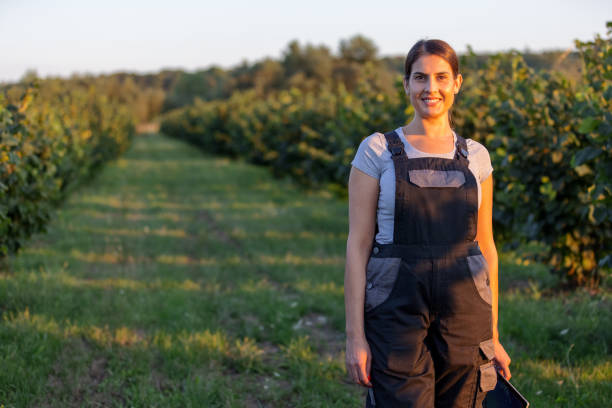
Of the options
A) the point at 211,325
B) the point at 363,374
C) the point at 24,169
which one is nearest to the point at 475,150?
the point at 363,374

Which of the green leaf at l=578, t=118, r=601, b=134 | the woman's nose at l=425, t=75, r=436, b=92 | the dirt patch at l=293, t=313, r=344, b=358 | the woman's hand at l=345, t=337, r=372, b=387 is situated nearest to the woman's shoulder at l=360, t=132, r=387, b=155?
the woman's nose at l=425, t=75, r=436, b=92

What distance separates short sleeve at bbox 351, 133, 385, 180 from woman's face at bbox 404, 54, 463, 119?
24cm

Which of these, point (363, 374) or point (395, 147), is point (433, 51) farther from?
point (363, 374)

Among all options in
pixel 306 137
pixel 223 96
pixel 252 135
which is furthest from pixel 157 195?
pixel 223 96

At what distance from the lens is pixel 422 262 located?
2059mm

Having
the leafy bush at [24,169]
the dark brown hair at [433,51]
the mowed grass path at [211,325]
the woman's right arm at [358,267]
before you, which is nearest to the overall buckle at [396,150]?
the woman's right arm at [358,267]

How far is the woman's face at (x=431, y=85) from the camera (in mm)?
2137

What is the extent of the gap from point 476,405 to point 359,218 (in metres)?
0.91

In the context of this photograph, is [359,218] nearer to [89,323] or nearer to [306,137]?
[89,323]

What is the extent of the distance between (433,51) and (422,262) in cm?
85

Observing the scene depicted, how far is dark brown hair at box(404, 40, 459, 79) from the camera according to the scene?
2143 mm

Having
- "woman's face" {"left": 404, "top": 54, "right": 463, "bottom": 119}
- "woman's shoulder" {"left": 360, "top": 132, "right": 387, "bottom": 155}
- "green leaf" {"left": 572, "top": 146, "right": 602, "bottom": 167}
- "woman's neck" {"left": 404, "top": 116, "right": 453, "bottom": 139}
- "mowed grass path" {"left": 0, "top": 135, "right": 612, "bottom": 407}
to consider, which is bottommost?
"mowed grass path" {"left": 0, "top": 135, "right": 612, "bottom": 407}

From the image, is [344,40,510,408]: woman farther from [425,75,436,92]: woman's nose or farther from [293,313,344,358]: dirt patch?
[293,313,344,358]: dirt patch

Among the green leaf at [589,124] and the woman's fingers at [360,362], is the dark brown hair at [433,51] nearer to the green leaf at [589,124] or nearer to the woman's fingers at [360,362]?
the woman's fingers at [360,362]
